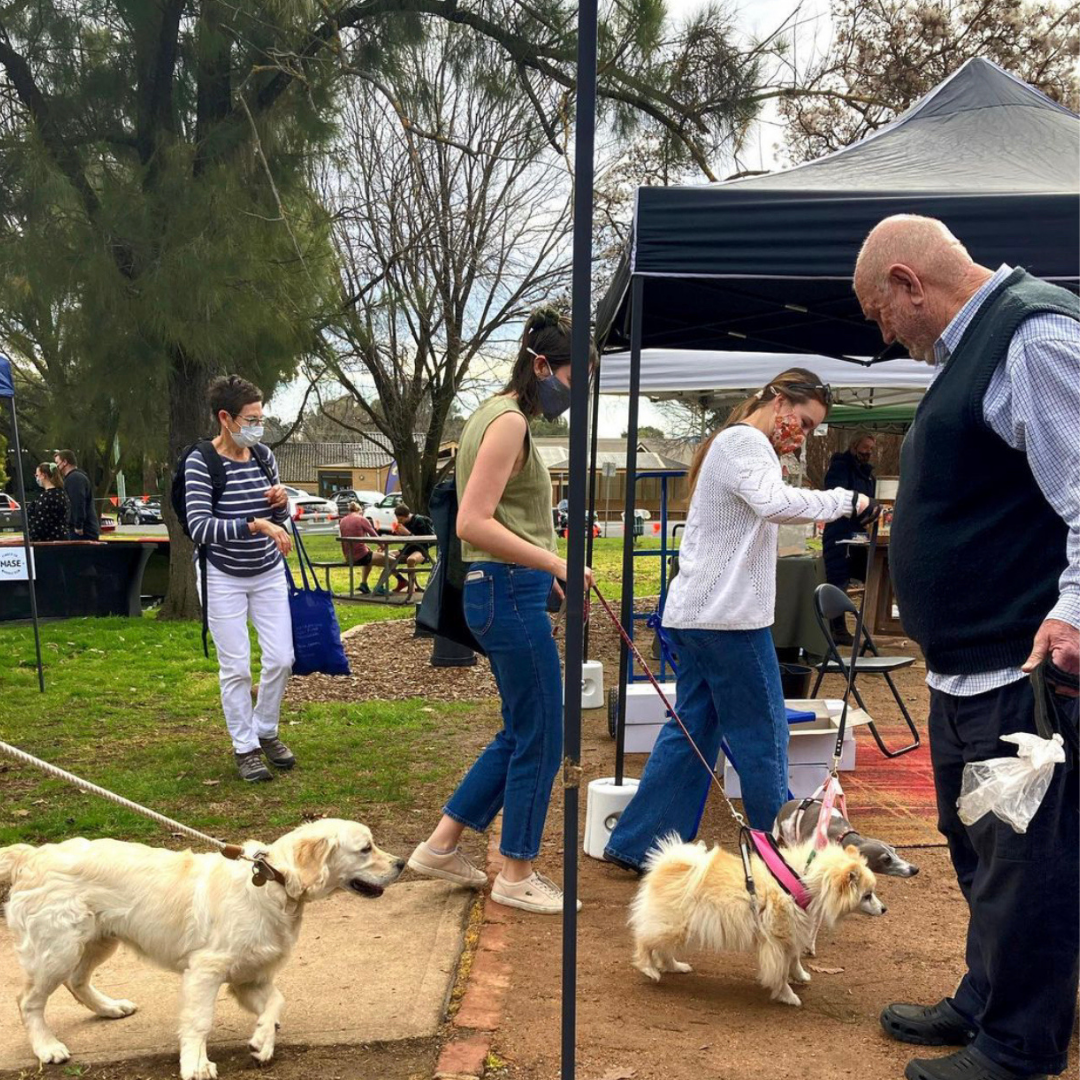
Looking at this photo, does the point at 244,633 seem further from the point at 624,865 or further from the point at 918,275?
the point at 918,275

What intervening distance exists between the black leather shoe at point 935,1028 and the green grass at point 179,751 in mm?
2769

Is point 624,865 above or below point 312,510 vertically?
below

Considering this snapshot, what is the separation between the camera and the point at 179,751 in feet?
21.3

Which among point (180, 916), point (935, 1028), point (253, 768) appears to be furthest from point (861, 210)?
point (253, 768)

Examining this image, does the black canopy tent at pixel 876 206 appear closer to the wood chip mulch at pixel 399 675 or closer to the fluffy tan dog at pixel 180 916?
the fluffy tan dog at pixel 180 916

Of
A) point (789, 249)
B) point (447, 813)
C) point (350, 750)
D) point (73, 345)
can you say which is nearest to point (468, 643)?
point (447, 813)

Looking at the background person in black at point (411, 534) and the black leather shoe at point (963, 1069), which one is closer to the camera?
the black leather shoe at point (963, 1069)

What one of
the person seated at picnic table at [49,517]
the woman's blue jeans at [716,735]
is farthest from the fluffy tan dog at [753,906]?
the person seated at picnic table at [49,517]

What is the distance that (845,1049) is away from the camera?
295 centimetres

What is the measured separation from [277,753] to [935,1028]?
3923mm

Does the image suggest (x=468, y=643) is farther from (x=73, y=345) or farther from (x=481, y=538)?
(x=73, y=345)

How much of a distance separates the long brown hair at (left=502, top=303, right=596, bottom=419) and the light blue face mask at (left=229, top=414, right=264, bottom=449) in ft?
7.31

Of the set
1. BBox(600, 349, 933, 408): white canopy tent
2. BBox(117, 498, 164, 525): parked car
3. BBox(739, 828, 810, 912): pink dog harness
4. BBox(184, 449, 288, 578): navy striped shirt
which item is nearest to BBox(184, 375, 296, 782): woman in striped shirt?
BBox(184, 449, 288, 578): navy striped shirt

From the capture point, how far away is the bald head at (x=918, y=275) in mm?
2543
